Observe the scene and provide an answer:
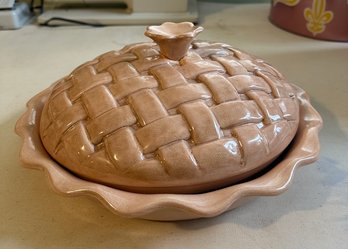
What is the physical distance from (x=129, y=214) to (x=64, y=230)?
138 millimetres

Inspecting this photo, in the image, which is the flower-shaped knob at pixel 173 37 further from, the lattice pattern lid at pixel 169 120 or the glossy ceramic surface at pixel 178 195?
the glossy ceramic surface at pixel 178 195

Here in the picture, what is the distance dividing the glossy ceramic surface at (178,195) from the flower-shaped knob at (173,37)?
21 cm

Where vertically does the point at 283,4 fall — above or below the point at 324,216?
above

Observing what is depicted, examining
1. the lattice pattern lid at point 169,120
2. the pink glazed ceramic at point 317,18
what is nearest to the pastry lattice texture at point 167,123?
the lattice pattern lid at point 169,120

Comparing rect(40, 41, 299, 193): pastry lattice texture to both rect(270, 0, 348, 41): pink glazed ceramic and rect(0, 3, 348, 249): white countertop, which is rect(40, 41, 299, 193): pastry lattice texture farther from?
rect(270, 0, 348, 41): pink glazed ceramic

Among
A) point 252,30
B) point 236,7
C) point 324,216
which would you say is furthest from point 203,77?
point 236,7

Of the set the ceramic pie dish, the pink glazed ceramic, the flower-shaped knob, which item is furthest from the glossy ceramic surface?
the pink glazed ceramic

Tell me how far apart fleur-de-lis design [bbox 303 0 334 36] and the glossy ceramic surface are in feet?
2.23

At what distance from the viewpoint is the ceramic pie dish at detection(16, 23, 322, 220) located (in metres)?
0.43

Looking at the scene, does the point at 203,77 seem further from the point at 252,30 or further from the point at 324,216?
the point at 252,30

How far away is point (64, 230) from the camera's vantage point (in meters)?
0.50

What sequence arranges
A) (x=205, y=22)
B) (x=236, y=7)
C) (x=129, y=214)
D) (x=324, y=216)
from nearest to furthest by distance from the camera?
1. (x=129, y=214)
2. (x=324, y=216)
3. (x=205, y=22)
4. (x=236, y=7)

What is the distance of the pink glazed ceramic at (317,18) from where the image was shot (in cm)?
105

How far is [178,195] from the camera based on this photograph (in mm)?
429
